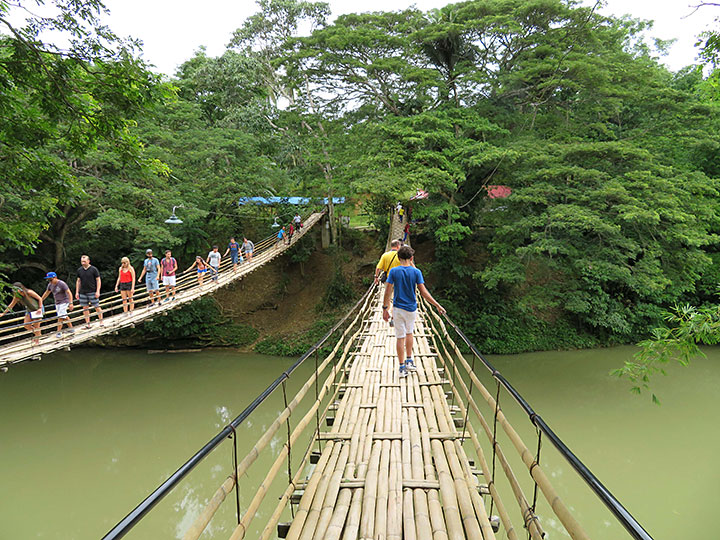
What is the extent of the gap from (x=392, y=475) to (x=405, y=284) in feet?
4.47

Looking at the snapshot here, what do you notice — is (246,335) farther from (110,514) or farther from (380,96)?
(380,96)

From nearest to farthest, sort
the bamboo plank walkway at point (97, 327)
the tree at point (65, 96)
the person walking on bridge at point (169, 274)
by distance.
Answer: the tree at point (65, 96), the bamboo plank walkway at point (97, 327), the person walking on bridge at point (169, 274)

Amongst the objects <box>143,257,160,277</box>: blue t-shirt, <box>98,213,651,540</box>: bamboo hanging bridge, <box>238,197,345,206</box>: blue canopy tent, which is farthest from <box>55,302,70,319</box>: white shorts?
<box>238,197,345,206</box>: blue canopy tent

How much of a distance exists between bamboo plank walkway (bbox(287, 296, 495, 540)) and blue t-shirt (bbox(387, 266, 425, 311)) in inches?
23.7

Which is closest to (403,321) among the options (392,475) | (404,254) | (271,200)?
(404,254)

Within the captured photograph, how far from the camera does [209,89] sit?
1270 centimetres

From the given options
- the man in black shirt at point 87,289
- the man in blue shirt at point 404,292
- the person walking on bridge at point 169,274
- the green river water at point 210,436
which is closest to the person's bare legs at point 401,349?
the man in blue shirt at point 404,292

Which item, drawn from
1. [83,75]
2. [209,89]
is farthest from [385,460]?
[209,89]

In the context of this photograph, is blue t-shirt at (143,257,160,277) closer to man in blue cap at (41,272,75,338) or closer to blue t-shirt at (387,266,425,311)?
man in blue cap at (41,272,75,338)

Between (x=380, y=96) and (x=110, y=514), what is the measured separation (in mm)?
9273

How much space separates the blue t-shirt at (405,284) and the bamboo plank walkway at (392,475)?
0.60 metres

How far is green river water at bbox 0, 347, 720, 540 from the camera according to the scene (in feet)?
13.9

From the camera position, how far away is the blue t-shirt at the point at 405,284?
285cm

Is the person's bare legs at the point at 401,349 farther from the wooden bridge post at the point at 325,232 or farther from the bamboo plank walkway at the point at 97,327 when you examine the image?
the wooden bridge post at the point at 325,232
